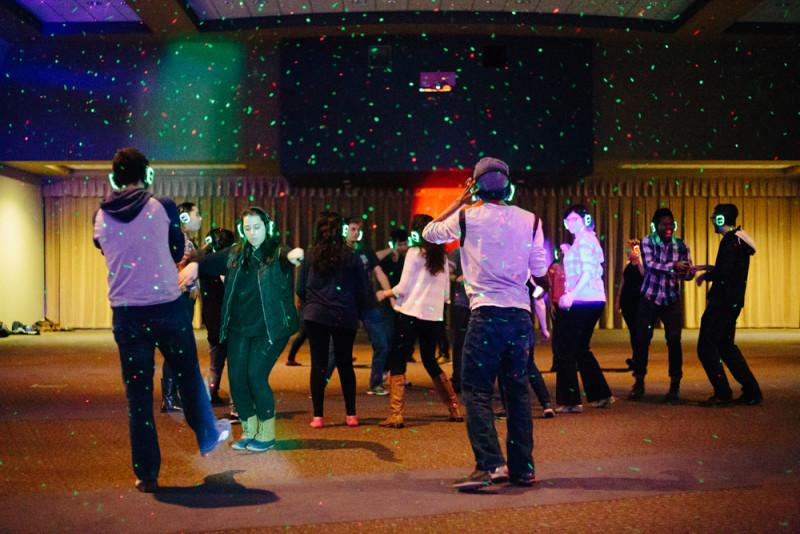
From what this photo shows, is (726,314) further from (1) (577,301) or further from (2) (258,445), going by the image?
(2) (258,445)

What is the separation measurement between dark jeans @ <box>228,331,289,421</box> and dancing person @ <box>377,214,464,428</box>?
1.32 metres

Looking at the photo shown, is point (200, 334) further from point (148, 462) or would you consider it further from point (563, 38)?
point (148, 462)

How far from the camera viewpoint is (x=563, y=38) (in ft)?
52.7

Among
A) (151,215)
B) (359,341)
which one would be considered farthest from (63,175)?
(151,215)

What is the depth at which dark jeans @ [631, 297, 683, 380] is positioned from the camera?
8352 mm

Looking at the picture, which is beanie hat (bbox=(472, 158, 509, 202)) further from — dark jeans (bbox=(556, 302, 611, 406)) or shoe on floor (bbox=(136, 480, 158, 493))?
dark jeans (bbox=(556, 302, 611, 406))

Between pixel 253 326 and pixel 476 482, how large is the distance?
1.88 m

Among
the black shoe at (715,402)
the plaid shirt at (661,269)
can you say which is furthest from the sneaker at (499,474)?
the plaid shirt at (661,269)

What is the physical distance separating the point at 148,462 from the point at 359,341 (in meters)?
12.2

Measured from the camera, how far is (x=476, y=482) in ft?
15.6

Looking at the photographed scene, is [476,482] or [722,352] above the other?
[722,352]

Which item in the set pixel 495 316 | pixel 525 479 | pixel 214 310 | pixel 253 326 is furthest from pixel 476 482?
pixel 214 310

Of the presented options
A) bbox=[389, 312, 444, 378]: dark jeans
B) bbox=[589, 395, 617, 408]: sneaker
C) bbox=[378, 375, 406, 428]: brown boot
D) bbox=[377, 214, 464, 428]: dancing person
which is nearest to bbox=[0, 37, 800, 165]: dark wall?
bbox=[589, 395, 617, 408]: sneaker

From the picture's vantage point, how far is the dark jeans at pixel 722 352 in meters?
7.99
